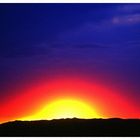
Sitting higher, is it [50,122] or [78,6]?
[78,6]

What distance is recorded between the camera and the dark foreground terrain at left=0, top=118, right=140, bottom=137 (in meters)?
5.45

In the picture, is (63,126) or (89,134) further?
(63,126)

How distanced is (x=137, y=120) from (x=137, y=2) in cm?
191

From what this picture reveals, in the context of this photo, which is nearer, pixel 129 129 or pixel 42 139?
pixel 42 139

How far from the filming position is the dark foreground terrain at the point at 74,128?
545 centimetres

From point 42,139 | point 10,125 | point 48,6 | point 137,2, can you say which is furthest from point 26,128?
point 137,2

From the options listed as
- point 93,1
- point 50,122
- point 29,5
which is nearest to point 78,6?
point 93,1

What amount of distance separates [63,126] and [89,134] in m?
0.62

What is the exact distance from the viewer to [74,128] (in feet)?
18.8

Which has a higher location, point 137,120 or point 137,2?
point 137,2

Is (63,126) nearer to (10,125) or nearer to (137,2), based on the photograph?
(10,125)

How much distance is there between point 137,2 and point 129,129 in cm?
198

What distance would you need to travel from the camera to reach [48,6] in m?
5.77

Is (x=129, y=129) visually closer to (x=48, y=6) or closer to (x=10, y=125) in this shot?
(x=10, y=125)
